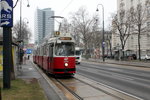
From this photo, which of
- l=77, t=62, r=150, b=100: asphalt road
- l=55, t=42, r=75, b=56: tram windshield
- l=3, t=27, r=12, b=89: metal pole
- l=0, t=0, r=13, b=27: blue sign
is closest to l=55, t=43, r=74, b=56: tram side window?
l=55, t=42, r=75, b=56: tram windshield

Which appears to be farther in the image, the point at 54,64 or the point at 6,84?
the point at 54,64

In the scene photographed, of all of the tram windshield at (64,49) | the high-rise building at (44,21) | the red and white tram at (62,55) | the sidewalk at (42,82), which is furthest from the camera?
the high-rise building at (44,21)

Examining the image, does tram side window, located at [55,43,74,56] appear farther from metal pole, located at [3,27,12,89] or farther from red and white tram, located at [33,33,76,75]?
metal pole, located at [3,27,12,89]

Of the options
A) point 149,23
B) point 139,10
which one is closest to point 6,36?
point 139,10

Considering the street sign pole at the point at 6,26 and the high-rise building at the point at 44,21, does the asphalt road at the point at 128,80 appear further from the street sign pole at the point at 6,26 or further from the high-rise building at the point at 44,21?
the high-rise building at the point at 44,21

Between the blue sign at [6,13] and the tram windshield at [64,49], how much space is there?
7.63m

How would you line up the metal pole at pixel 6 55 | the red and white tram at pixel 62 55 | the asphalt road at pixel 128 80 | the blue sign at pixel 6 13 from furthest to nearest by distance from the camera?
the red and white tram at pixel 62 55
the asphalt road at pixel 128 80
the metal pole at pixel 6 55
the blue sign at pixel 6 13

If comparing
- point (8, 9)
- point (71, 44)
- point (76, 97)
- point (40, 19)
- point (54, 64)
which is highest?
point (40, 19)

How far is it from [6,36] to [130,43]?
7655 centimetres

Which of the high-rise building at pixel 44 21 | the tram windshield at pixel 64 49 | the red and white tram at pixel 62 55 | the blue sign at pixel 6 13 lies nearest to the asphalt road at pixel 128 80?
the red and white tram at pixel 62 55

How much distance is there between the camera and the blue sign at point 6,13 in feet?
35.7

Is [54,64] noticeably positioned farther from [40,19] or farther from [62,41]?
[40,19]

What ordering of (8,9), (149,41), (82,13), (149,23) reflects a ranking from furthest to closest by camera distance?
(82,13) < (149,41) < (149,23) < (8,9)

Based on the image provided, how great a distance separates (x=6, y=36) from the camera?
11.3 metres
